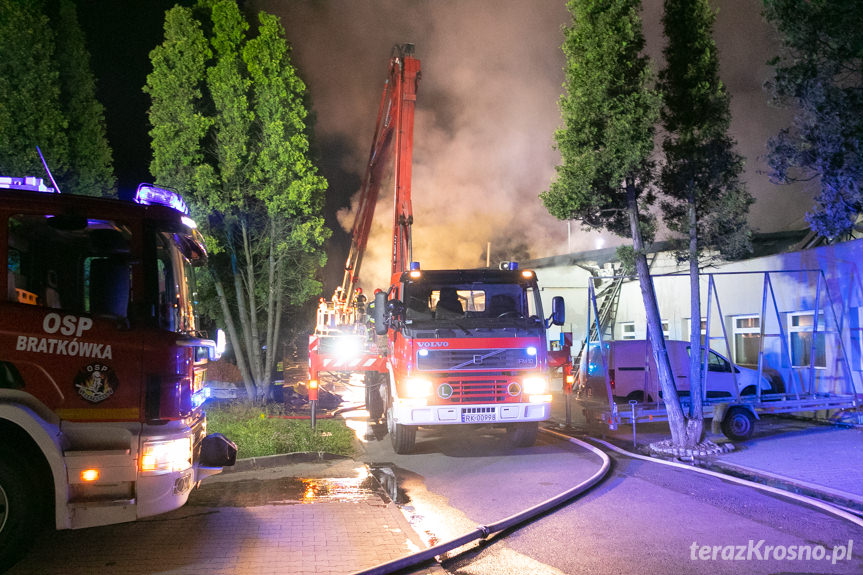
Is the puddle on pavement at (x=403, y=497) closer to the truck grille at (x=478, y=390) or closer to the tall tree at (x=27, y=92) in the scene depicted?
the truck grille at (x=478, y=390)

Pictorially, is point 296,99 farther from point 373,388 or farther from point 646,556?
point 646,556

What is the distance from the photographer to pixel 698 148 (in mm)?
10180

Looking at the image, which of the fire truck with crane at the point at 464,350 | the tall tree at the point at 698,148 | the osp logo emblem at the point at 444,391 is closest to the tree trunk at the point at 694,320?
the tall tree at the point at 698,148

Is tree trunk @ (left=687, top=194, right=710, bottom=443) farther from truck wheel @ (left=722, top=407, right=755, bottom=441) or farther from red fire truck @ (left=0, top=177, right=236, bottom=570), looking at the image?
red fire truck @ (left=0, top=177, right=236, bottom=570)

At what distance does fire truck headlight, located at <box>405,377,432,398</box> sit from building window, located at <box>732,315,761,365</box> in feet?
34.5

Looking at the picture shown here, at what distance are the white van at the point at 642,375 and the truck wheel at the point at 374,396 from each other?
464 centimetres

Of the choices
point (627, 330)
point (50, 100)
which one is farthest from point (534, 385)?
point (627, 330)

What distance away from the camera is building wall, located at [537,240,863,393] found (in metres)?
12.4

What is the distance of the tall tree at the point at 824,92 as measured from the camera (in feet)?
26.3

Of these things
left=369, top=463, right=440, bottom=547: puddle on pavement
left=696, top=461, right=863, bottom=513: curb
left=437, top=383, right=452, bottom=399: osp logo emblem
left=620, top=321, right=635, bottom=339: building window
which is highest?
left=620, top=321, right=635, bottom=339: building window

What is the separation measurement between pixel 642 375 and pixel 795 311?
13.0 ft

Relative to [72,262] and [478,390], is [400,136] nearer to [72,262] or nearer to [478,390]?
[478,390]

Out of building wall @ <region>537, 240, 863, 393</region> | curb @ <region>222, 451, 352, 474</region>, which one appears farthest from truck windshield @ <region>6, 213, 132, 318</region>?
building wall @ <region>537, 240, 863, 393</region>

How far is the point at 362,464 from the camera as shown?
9031 millimetres
